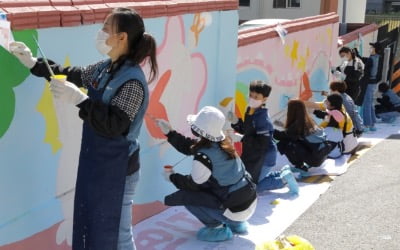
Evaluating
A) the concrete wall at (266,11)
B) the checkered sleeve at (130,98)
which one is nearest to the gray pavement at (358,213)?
the checkered sleeve at (130,98)

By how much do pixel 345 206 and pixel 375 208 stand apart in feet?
0.91

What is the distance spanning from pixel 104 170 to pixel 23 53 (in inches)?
30.5

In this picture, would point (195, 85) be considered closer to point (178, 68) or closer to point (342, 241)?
point (178, 68)

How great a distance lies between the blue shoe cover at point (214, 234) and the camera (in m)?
4.51

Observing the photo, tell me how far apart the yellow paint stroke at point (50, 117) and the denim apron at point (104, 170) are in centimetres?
46

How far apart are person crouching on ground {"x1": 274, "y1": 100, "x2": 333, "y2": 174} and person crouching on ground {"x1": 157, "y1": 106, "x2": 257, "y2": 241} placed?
1942 mm

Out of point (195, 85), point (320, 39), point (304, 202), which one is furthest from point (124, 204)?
point (320, 39)

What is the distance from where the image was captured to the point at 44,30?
3.39m

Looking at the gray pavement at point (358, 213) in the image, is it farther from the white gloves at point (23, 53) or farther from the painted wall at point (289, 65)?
the white gloves at point (23, 53)

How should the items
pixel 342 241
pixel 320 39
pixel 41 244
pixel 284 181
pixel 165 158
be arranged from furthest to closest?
1. pixel 320 39
2. pixel 284 181
3. pixel 165 158
4. pixel 342 241
5. pixel 41 244

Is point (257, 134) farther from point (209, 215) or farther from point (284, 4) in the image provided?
point (284, 4)

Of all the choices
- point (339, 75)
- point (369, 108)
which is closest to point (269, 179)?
point (339, 75)

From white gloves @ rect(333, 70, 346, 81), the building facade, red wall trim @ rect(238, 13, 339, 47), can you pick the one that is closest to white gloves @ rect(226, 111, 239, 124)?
red wall trim @ rect(238, 13, 339, 47)

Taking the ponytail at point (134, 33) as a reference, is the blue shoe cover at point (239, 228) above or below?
below
